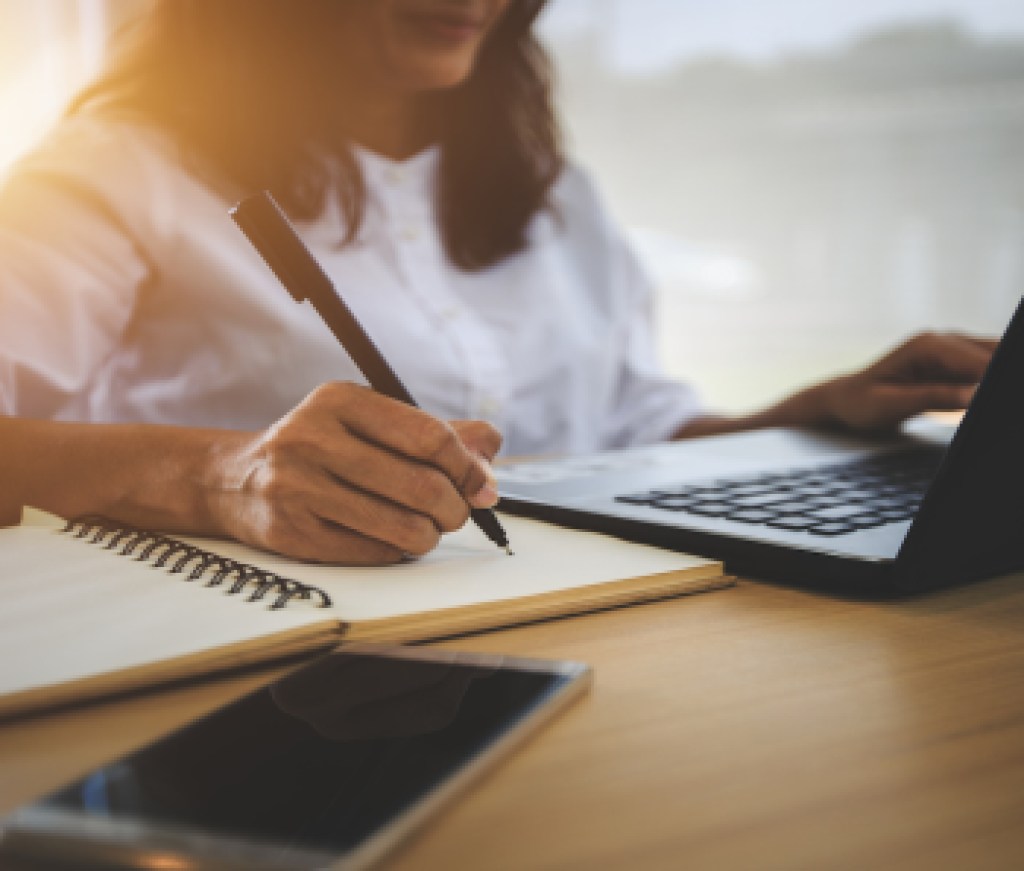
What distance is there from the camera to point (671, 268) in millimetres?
2869

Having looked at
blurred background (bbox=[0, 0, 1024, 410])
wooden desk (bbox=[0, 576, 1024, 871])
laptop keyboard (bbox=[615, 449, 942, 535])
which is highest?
wooden desk (bbox=[0, 576, 1024, 871])

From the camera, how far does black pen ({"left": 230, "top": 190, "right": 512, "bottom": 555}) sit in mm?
471

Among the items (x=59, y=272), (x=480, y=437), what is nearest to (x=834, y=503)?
(x=480, y=437)

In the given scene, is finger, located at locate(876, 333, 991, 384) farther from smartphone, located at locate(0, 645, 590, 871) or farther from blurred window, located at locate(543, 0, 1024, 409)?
blurred window, located at locate(543, 0, 1024, 409)

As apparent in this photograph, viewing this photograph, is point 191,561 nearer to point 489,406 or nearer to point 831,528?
point 831,528

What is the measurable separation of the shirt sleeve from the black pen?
1.28 feet

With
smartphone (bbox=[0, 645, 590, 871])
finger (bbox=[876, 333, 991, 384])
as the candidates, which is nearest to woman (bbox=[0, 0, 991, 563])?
finger (bbox=[876, 333, 991, 384])

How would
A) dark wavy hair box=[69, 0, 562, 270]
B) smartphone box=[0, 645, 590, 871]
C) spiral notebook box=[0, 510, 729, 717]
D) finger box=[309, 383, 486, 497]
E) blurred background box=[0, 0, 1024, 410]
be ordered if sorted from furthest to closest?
blurred background box=[0, 0, 1024, 410] < dark wavy hair box=[69, 0, 562, 270] < finger box=[309, 383, 486, 497] < spiral notebook box=[0, 510, 729, 717] < smartphone box=[0, 645, 590, 871]

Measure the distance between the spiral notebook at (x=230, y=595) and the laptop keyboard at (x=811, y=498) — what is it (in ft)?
0.17

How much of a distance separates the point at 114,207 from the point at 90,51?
40.0 inches

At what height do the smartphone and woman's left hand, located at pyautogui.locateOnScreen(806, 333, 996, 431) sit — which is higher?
the smartphone

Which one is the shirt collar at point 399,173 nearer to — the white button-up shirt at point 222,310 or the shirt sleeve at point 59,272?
the white button-up shirt at point 222,310

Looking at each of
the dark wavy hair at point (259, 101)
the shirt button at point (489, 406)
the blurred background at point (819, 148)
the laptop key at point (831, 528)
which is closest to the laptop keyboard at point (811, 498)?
the laptop key at point (831, 528)

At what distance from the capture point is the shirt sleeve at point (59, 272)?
771 mm
